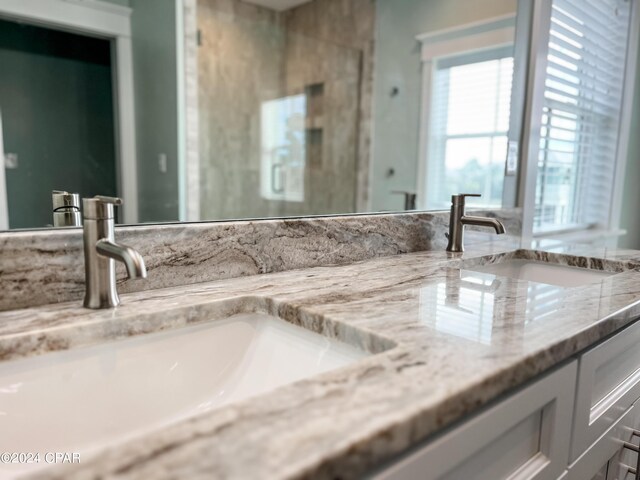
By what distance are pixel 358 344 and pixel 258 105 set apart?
1279mm

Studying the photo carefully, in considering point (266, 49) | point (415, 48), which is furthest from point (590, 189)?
point (266, 49)

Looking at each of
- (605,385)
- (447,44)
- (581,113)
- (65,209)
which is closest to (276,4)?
(447,44)

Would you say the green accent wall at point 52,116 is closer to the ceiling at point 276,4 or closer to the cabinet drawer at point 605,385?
the ceiling at point 276,4

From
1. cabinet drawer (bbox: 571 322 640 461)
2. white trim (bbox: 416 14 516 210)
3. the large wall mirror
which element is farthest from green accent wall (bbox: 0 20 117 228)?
white trim (bbox: 416 14 516 210)

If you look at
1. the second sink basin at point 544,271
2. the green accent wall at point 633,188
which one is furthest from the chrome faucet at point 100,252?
the green accent wall at point 633,188

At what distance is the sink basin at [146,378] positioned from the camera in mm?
580

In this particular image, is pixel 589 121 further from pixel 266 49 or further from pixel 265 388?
pixel 265 388

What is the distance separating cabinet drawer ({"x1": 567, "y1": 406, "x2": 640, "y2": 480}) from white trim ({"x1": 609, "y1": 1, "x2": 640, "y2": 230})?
2.16 metres

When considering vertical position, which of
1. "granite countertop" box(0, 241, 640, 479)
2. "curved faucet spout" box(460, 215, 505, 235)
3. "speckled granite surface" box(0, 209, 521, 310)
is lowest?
"granite countertop" box(0, 241, 640, 479)

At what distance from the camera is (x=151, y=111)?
3.05 feet

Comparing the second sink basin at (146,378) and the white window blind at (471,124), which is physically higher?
the white window blind at (471,124)

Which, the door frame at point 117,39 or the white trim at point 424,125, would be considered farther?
the white trim at point 424,125

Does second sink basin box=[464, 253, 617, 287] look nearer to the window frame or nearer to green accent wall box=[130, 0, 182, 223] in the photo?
the window frame

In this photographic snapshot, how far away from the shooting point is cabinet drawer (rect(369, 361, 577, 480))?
44 cm
